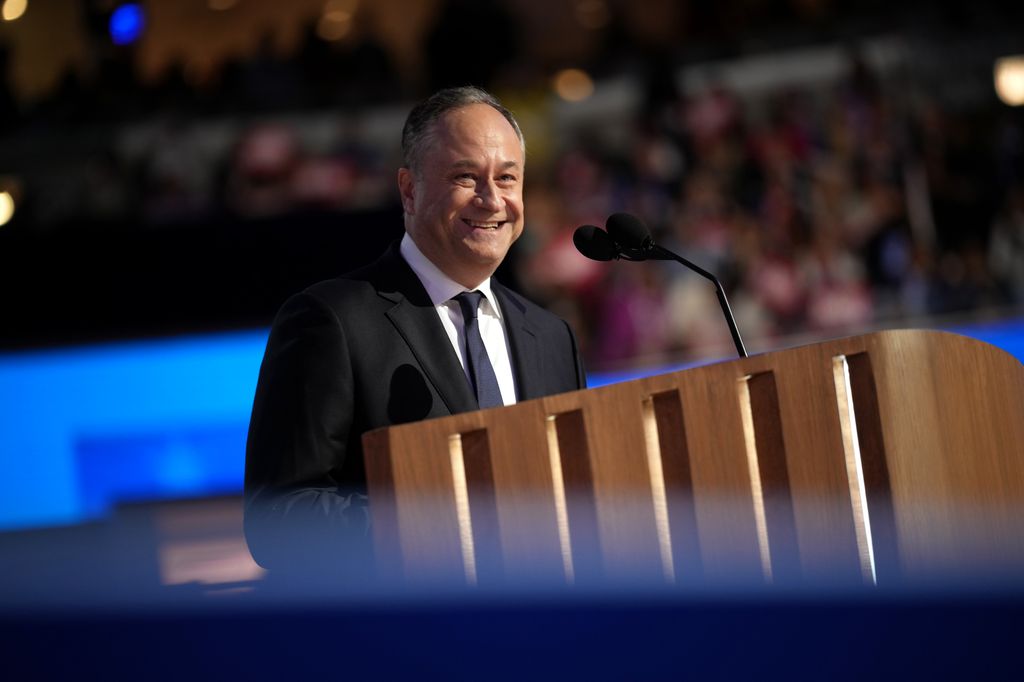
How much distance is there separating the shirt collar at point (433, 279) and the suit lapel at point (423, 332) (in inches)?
0.5

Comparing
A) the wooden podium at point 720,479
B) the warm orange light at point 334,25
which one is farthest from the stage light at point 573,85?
the wooden podium at point 720,479

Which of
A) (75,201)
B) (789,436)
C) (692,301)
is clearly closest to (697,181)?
(692,301)

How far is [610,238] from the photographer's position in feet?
5.15

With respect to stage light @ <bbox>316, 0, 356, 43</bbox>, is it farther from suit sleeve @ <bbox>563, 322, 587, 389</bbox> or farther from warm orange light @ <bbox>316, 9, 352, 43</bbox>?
suit sleeve @ <bbox>563, 322, 587, 389</bbox>

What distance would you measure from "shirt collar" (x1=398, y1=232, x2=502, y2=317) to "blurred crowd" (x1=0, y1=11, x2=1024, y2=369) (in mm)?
3850

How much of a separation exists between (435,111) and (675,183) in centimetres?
474

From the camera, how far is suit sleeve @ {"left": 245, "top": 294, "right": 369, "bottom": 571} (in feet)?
4.52

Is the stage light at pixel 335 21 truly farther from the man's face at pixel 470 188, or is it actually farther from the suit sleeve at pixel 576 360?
the man's face at pixel 470 188

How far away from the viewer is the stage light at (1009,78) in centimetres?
658

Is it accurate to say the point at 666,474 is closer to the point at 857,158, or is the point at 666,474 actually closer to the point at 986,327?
the point at 986,327

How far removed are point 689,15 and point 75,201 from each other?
402 cm

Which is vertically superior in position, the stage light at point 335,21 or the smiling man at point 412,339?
the stage light at point 335,21

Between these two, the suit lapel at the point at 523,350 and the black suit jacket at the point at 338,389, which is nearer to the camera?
the black suit jacket at the point at 338,389

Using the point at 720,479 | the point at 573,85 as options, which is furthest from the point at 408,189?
the point at 573,85
